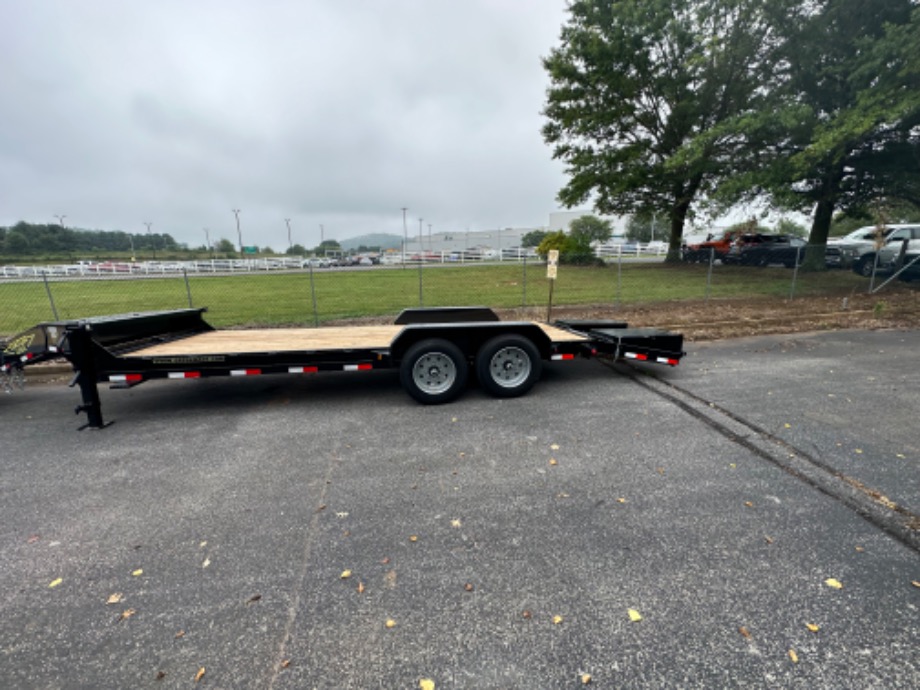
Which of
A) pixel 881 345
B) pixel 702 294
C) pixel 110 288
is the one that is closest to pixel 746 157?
pixel 702 294

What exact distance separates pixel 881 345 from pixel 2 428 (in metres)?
13.1

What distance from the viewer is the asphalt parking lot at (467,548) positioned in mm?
1938

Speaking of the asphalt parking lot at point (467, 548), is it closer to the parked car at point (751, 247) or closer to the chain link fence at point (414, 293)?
the chain link fence at point (414, 293)

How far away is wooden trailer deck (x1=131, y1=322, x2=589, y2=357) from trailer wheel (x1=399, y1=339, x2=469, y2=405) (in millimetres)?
398

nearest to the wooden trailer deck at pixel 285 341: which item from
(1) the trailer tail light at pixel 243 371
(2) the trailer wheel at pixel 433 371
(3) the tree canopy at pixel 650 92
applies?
(1) the trailer tail light at pixel 243 371

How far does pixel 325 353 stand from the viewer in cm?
506

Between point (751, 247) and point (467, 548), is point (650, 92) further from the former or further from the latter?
point (467, 548)

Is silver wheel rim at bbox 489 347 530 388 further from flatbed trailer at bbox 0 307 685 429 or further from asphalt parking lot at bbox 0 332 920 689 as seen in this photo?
asphalt parking lot at bbox 0 332 920 689


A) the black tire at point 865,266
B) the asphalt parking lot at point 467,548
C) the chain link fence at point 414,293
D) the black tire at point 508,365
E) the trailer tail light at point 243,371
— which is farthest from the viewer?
the black tire at point 865,266

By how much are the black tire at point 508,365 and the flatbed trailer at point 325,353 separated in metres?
0.01

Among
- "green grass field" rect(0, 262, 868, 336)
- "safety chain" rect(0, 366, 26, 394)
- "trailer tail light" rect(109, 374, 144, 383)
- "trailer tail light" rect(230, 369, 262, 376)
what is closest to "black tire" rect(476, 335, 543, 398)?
"trailer tail light" rect(230, 369, 262, 376)

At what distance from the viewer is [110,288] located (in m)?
18.0

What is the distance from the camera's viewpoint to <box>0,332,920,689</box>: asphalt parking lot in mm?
1938

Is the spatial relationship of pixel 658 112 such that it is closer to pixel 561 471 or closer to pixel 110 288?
pixel 561 471
